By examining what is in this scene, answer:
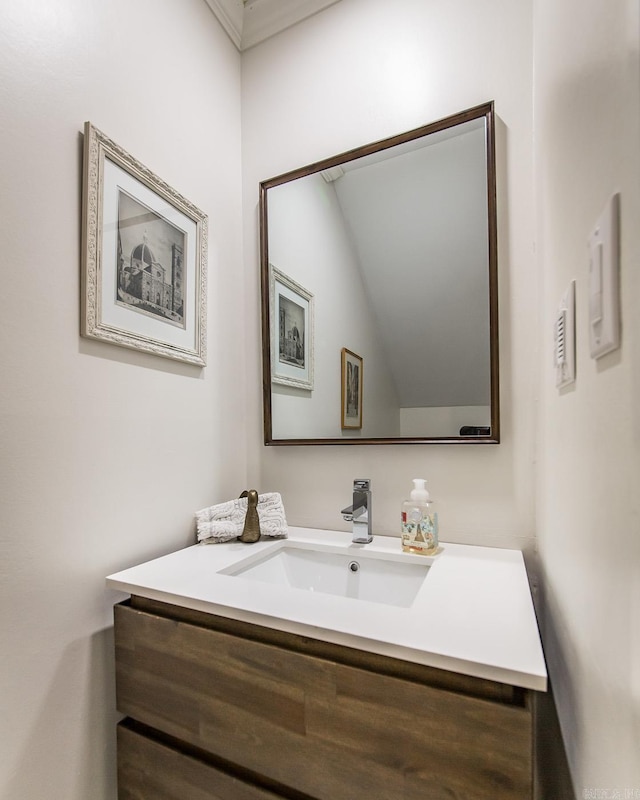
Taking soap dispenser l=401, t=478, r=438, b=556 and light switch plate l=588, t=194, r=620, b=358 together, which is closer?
light switch plate l=588, t=194, r=620, b=358

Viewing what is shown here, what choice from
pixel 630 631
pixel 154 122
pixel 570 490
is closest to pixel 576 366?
pixel 570 490

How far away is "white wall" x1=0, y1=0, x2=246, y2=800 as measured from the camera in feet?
2.49

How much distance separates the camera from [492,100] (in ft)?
3.56

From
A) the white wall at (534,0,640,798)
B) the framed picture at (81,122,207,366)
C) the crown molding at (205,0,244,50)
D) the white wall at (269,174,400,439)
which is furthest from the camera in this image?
the crown molding at (205,0,244,50)

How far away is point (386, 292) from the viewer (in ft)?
4.02

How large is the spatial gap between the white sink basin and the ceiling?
5.40 feet

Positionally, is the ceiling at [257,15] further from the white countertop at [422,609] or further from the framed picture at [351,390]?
the white countertop at [422,609]

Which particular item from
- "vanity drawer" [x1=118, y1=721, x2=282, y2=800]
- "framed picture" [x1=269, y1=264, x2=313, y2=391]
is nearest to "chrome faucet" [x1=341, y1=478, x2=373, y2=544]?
"framed picture" [x1=269, y1=264, x2=313, y2=391]

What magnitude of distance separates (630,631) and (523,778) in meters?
0.33

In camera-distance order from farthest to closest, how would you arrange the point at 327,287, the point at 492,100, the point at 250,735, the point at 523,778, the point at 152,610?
1. the point at 327,287
2. the point at 492,100
3. the point at 152,610
4. the point at 250,735
5. the point at 523,778

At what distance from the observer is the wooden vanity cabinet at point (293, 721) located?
21.6 inches

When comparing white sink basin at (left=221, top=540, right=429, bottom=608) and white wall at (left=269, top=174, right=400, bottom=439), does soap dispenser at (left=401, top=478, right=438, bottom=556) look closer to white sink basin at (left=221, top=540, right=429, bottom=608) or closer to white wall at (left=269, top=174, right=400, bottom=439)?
white sink basin at (left=221, top=540, right=429, bottom=608)

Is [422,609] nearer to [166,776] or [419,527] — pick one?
[419,527]

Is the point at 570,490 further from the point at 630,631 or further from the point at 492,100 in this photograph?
the point at 492,100
